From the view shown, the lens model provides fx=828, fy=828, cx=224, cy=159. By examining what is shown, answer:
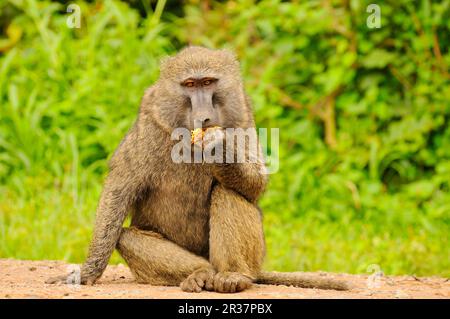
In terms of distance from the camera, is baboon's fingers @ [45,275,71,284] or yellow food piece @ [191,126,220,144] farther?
baboon's fingers @ [45,275,71,284]

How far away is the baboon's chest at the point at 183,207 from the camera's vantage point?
4926 mm

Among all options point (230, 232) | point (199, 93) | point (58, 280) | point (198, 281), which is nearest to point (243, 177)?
point (230, 232)

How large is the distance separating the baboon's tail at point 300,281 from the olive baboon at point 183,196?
0.01 m

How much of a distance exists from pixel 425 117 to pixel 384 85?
0.72 m

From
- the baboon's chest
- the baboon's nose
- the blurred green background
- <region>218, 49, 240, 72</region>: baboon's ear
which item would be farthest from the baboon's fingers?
the blurred green background

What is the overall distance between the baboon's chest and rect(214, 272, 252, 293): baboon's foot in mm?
384

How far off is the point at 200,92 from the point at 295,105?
186 inches

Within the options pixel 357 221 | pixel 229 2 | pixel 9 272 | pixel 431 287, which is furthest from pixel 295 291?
pixel 229 2

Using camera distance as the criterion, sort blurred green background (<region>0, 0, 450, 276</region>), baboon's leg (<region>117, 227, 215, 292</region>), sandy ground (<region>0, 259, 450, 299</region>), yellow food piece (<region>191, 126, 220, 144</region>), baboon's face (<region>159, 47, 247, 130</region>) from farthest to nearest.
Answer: blurred green background (<region>0, 0, 450, 276</region>)
baboon's leg (<region>117, 227, 215, 292</region>)
baboon's face (<region>159, 47, 247, 130</region>)
yellow food piece (<region>191, 126, 220, 144</region>)
sandy ground (<region>0, 259, 450, 299</region>)

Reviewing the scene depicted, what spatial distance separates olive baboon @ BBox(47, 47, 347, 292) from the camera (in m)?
4.78

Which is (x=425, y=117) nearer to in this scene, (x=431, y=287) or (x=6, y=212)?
(x=431, y=287)

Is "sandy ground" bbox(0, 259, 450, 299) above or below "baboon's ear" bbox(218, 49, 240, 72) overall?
below

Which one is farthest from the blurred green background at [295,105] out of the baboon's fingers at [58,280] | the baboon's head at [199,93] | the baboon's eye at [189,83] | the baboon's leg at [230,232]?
the baboon's eye at [189,83]

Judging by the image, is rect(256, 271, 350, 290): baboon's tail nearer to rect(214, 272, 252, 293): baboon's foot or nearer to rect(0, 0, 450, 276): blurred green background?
rect(214, 272, 252, 293): baboon's foot
